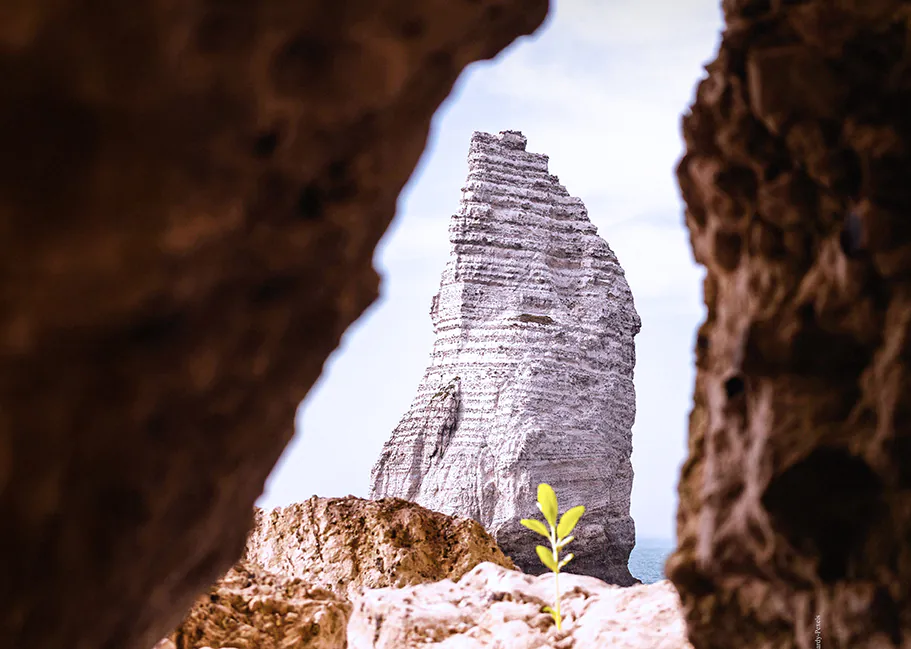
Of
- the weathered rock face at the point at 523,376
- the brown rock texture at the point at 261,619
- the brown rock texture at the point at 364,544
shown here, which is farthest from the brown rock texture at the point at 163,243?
the weathered rock face at the point at 523,376

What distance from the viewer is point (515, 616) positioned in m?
2.31

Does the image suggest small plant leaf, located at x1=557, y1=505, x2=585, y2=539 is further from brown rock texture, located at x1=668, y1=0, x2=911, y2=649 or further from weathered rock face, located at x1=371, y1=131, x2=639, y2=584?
weathered rock face, located at x1=371, y1=131, x2=639, y2=584

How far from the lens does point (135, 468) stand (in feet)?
2.51

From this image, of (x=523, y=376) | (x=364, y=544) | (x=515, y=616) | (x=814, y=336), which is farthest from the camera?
(x=523, y=376)

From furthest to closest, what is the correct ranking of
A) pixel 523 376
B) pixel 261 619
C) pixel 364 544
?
pixel 523 376 < pixel 364 544 < pixel 261 619

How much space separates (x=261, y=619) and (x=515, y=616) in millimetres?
783

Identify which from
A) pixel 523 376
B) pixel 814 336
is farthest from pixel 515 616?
pixel 523 376

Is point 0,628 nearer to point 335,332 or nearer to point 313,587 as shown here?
point 335,332

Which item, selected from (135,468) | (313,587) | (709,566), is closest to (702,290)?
(709,566)

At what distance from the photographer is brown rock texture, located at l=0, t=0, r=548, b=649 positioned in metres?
0.59

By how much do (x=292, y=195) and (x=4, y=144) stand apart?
12.1 inches

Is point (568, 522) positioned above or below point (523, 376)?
below

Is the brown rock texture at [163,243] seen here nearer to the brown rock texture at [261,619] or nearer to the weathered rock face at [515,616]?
the brown rock texture at [261,619]

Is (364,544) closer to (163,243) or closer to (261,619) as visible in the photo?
(261,619)
